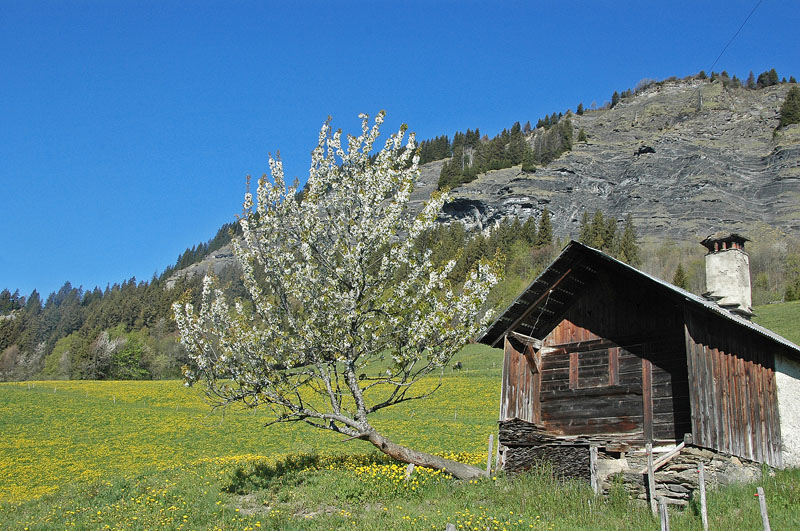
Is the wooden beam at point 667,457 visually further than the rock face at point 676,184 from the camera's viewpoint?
No

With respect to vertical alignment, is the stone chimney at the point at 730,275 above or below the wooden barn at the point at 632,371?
above

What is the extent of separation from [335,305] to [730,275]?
13547mm

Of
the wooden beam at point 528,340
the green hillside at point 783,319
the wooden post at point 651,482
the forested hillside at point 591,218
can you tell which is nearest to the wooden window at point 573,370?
the wooden beam at point 528,340

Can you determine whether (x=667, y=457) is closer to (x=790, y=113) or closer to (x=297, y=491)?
(x=297, y=491)

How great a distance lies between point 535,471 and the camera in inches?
690

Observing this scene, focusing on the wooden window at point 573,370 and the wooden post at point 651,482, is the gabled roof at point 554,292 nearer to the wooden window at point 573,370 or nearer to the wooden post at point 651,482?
the wooden window at point 573,370

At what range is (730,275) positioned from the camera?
840 inches

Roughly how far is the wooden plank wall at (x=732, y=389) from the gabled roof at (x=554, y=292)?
1149 millimetres

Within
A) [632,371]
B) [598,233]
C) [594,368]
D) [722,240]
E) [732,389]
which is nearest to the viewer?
[732,389]

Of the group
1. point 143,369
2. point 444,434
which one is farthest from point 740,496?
point 143,369

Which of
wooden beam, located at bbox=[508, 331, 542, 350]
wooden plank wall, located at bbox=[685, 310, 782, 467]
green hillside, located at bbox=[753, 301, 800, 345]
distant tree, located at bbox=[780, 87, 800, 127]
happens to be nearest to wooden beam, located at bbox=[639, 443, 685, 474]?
wooden plank wall, located at bbox=[685, 310, 782, 467]

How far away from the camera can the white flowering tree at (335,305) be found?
17016 millimetres

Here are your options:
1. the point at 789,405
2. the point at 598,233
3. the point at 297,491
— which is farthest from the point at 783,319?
the point at 598,233

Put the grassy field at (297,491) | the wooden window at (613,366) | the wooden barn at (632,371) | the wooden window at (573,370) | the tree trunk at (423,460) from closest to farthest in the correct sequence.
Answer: the grassy field at (297,491), the wooden barn at (632,371), the tree trunk at (423,460), the wooden window at (613,366), the wooden window at (573,370)
